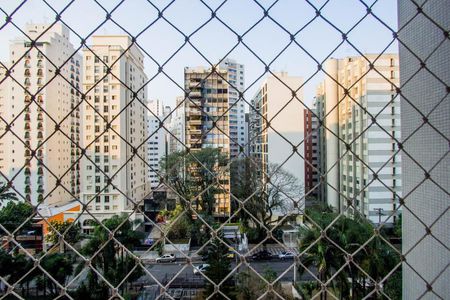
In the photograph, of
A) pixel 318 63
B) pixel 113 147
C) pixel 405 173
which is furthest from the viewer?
pixel 113 147

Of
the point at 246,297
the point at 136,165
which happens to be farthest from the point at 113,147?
the point at 246,297

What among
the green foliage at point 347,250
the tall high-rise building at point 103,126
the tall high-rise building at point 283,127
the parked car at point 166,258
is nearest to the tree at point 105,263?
the green foliage at point 347,250

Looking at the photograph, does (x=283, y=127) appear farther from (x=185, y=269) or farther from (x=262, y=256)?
(x=185, y=269)

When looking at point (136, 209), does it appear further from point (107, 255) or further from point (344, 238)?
point (107, 255)

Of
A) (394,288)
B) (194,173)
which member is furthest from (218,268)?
(194,173)

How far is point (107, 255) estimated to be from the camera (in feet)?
13.8

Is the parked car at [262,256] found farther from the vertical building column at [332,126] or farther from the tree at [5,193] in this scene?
the tree at [5,193]

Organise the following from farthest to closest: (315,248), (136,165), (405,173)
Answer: (136,165)
(315,248)
(405,173)

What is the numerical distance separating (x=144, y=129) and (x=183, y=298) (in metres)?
6.77

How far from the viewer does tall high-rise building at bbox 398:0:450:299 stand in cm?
73

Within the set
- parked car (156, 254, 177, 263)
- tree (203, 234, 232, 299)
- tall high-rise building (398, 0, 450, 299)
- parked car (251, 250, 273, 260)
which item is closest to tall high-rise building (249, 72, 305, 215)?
parked car (251, 250, 273, 260)

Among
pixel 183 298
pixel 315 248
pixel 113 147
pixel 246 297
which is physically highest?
pixel 113 147

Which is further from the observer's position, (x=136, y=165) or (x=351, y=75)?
(x=136, y=165)

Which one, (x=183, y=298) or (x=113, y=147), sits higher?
(x=113, y=147)
